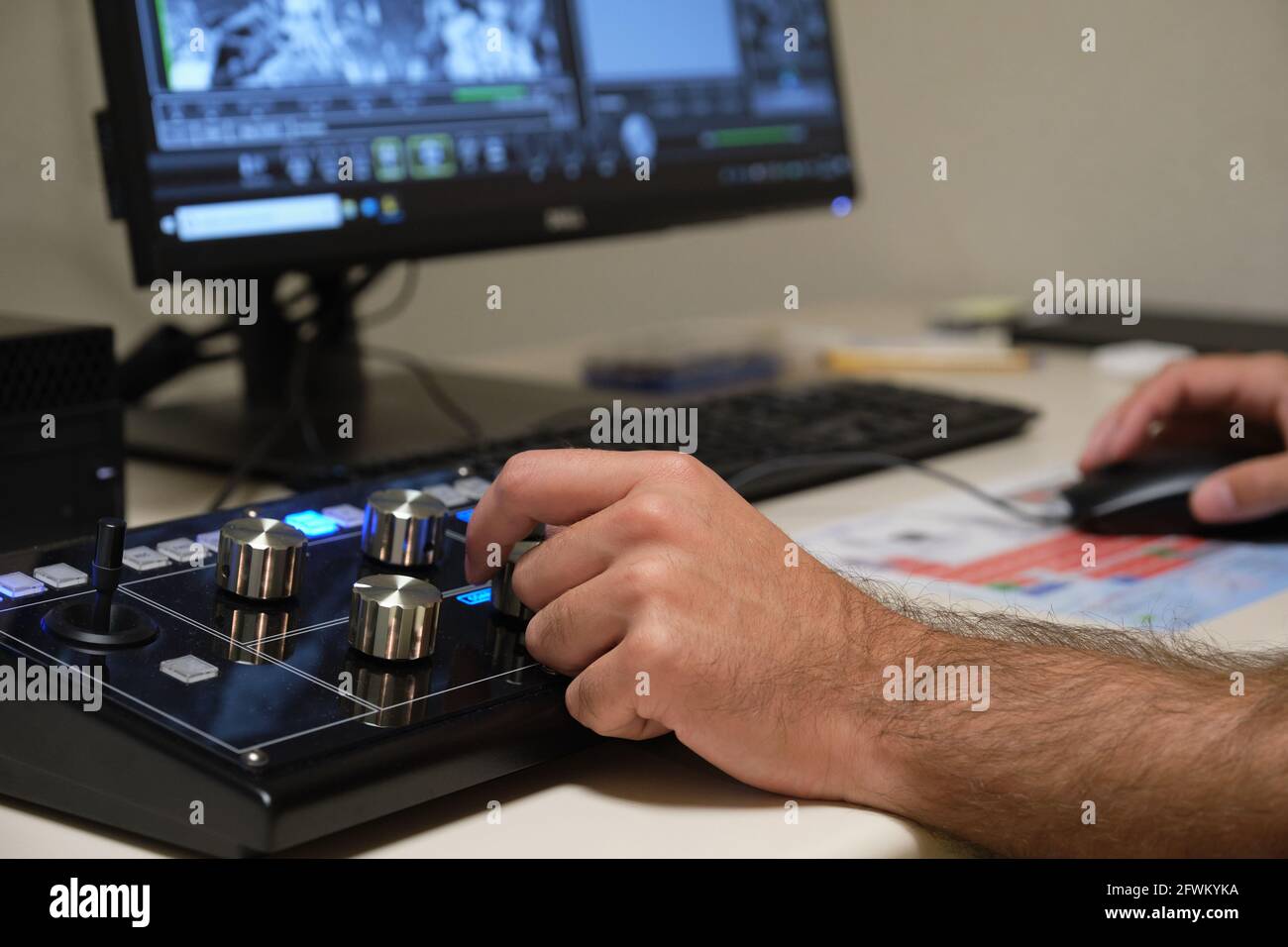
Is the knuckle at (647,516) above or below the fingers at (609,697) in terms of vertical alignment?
above

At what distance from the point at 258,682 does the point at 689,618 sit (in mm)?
162

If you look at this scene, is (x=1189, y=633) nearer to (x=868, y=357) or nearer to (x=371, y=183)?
(x=371, y=183)

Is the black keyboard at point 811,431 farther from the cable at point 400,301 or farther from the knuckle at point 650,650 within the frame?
the cable at point 400,301

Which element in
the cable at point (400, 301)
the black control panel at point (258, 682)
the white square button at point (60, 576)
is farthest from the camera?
the cable at point (400, 301)

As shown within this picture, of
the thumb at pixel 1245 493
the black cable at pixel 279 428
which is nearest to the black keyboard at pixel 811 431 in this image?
the black cable at pixel 279 428

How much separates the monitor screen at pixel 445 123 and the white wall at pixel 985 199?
1.24ft

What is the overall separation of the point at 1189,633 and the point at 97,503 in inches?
23.7

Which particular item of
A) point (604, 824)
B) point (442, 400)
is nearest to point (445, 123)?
point (442, 400)

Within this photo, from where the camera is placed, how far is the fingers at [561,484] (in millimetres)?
566
